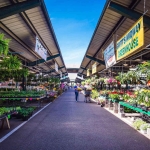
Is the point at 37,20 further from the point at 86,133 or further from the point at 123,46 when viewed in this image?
the point at 86,133

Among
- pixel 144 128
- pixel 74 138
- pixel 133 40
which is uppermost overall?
pixel 133 40

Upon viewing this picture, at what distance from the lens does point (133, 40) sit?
19.4ft

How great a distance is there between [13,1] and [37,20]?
7.09ft

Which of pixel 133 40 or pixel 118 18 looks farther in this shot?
pixel 118 18

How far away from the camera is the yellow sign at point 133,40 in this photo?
5.39 metres

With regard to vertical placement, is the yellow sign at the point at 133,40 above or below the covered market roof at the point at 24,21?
below

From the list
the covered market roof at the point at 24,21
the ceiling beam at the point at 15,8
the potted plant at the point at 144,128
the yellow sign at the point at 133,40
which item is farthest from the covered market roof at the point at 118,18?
the potted plant at the point at 144,128

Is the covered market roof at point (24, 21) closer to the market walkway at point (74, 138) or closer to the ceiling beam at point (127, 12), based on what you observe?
the ceiling beam at point (127, 12)

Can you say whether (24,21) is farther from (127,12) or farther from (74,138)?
(74,138)

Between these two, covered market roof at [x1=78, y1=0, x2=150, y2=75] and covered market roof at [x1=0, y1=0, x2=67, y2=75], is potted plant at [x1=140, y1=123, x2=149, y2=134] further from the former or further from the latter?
covered market roof at [x1=0, y1=0, x2=67, y2=75]

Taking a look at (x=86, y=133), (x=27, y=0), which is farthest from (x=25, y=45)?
(x=86, y=133)

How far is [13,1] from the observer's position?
759cm

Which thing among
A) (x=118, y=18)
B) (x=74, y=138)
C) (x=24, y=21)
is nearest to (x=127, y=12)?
(x=118, y=18)

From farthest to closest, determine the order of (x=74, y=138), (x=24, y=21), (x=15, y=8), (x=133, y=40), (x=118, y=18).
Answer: (x=24, y=21) < (x=118, y=18) < (x=15, y=8) < (x=133, y=40) < (x=74, y=138)
